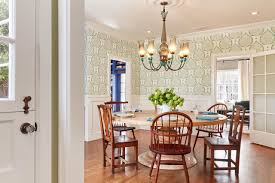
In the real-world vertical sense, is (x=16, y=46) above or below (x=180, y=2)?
below

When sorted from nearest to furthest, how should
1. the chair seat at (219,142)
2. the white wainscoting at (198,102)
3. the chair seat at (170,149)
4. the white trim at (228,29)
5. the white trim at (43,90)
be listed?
the white trim at (43,90) < the chair seat at (170,149) < the chair seat at (219,142) < the white trim at (228,29) < the white wainscoting at (198,102)

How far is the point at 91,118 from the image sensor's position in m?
4.86

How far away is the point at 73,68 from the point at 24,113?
0.37 metres

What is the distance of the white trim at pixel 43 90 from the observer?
122 centimetres

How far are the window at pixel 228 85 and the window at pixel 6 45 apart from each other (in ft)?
26.3

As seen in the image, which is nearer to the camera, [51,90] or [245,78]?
[51,90]

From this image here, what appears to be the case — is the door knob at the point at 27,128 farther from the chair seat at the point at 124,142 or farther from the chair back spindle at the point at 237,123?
the chair back spindle at the point at 237,123

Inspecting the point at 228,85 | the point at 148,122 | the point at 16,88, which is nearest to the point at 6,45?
the point at 16,88

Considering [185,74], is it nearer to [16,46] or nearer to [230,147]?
[230,147]

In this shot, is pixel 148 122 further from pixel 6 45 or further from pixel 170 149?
pixel 6 45

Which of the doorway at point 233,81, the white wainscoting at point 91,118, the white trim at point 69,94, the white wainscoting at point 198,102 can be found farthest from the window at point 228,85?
the white trim at point 69,94

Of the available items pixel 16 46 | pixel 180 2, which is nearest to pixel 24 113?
pixel 16 46

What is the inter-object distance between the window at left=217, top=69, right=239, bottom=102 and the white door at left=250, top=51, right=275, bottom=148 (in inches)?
132

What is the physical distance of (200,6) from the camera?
12.4ft
